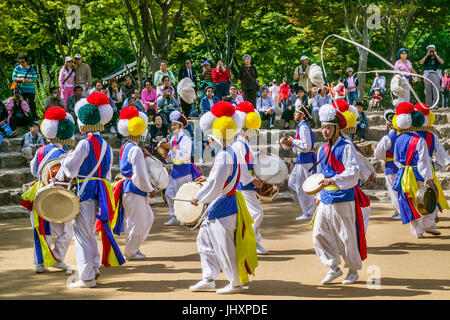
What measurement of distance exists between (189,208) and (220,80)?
436 inches

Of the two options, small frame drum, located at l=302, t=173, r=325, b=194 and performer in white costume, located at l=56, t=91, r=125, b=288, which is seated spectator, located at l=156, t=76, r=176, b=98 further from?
small frame drum, located at l=302, t=173, r=325, b=194

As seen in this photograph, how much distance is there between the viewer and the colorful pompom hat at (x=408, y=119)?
1001 cm

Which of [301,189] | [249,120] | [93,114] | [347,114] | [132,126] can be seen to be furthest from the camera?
[301,189]

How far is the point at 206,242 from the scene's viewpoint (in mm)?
6809

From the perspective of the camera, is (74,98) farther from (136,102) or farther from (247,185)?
(247,185)

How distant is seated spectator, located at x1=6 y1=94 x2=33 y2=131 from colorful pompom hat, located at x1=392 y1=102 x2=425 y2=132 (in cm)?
1057

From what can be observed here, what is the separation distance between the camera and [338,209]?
7078 mm

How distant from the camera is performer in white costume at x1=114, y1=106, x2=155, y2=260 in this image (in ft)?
29.1

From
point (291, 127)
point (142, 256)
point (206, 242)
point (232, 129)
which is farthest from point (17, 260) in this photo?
point (291, 127)

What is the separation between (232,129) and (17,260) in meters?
4.11

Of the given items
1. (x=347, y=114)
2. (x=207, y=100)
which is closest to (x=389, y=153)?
(x=347, y=114)

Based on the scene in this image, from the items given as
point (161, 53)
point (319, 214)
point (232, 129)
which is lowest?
point (319, 214)

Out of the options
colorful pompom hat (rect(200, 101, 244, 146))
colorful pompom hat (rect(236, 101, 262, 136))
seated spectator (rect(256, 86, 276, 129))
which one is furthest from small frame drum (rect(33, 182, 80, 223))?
seated spectator (rect(256, 86, 276, 129))

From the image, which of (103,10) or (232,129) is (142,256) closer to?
(232,129)
